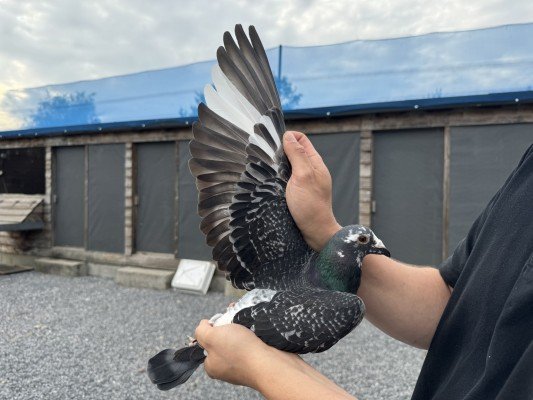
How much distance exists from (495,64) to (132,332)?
261 inches

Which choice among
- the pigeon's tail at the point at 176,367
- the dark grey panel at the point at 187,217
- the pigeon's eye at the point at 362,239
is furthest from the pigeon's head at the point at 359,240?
the dark grey panel at the point at 187,217

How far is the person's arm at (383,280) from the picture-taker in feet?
5.43

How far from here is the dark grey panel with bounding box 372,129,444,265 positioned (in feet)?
19.8

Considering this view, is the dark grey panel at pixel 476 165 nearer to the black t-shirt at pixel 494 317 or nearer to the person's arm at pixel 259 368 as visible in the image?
the black t-shirt at pixel 494 317

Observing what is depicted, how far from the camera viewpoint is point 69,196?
9.28 metres

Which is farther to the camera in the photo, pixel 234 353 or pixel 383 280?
pixel 383 280

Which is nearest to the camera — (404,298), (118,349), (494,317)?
(494,317)

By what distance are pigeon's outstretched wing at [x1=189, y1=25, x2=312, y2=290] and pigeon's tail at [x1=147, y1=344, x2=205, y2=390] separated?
1.28 ft

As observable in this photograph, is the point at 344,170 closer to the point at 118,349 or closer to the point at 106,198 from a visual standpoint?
the point at 118,349

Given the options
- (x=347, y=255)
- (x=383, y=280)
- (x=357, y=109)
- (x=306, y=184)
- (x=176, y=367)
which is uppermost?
(x=357, y=109)

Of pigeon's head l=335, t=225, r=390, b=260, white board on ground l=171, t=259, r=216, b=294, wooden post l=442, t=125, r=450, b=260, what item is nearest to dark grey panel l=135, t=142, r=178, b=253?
white board on ground l=171, t=259, r=216, b=294

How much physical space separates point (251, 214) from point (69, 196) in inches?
345

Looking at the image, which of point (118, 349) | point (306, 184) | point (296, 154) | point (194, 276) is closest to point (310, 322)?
point (306, 184)

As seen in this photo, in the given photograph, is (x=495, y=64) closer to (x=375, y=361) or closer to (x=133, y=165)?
(x=375, y=361)
